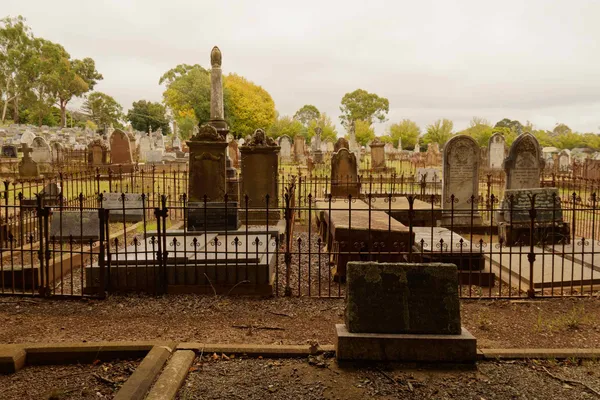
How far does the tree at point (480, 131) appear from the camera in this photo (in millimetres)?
47906

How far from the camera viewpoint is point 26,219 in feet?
33.3

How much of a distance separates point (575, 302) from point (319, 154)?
90.9ft

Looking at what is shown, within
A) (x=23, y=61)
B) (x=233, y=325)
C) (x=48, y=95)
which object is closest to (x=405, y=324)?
(x=233, y=325)

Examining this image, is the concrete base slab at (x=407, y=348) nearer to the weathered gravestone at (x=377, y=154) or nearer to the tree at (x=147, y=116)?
the weathered gravestone at (x=377, y=154)

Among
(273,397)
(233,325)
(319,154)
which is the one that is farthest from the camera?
(319,154)

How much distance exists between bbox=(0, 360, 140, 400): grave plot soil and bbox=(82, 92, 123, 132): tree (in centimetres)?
7811

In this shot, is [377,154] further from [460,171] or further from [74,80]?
[74,80]

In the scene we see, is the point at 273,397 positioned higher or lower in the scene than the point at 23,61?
lower

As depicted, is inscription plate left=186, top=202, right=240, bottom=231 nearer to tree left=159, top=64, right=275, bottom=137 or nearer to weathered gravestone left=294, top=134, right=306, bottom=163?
weathered gravestone left=294, top=134, right=306, bottom=163

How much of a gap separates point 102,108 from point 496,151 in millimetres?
65873

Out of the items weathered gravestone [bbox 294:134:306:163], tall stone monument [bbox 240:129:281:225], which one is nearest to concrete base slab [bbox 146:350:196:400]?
tall stone monument [bbox 240:129:281:225]

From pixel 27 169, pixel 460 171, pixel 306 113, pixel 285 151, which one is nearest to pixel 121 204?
pixel 460 171

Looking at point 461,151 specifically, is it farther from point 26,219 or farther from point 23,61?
point 23,61

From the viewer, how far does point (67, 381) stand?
412 cm
